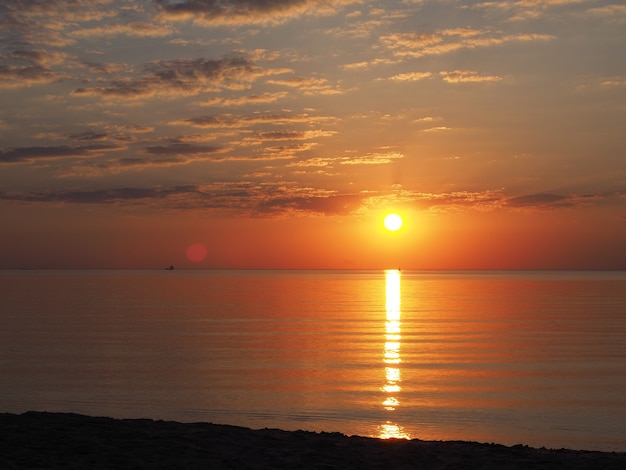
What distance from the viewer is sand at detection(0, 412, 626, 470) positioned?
12516 millimetres

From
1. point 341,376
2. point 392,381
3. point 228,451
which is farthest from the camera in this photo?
point 341,376

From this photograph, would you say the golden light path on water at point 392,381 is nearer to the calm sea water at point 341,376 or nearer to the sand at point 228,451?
the calm sea water at point 341,376

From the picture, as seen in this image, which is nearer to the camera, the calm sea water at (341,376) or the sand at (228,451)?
the sand at (228,451)

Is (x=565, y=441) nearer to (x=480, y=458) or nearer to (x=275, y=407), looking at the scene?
(x=480, y=458)

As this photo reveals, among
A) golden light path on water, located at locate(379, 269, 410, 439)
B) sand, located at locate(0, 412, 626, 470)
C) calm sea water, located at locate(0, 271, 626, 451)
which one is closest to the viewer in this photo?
sand, located at locate(0, 412, 626, 470)

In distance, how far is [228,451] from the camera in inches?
531

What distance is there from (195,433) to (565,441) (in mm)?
9275

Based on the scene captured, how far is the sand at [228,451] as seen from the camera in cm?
1252

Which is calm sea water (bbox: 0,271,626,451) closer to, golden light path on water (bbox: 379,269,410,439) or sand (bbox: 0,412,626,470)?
golden light path on water (bbox: 379,269,410,439)

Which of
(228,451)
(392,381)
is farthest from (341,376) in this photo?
(228,451)

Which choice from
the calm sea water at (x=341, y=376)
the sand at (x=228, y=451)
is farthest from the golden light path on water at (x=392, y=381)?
the sand at (x=228, y=451)

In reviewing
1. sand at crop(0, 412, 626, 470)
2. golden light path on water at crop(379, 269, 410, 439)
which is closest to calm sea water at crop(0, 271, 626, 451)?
golden light path on water at crop(379, 269, 410, 439)

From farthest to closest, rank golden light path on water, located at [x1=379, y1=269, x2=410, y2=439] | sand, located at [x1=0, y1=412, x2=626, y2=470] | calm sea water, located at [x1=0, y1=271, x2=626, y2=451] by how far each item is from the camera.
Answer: calm sea water, located at [x1=0, y1=271, x2=626, y2=451] < golden light path on water, located at [x1=379, y1=269, x2=410, y2=439] < sand, located at [x1=0, y1=412, x2=626, y2=470]

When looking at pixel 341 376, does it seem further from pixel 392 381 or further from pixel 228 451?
pixel 228 451
